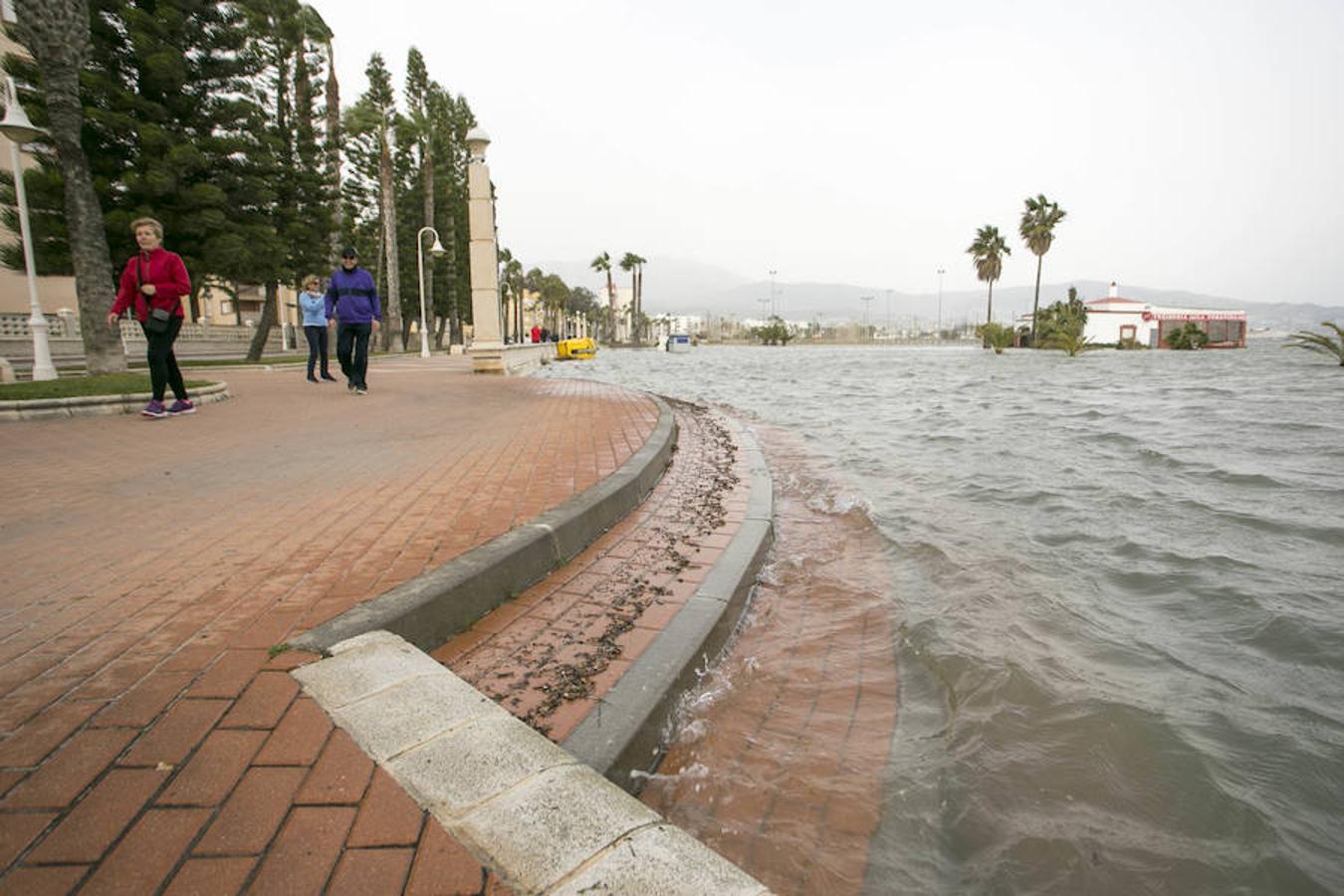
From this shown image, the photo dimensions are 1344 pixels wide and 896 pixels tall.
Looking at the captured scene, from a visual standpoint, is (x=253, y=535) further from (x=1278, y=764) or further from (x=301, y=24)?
(x=301, y=24)

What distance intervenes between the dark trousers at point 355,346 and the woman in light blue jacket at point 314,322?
2060mm

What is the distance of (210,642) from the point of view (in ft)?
7.19

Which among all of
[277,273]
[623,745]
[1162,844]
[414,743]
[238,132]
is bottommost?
[1162,844]

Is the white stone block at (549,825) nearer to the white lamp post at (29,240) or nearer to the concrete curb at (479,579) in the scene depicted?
the concrete curb at (479,579)

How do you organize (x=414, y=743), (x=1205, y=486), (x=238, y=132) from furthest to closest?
(x=238, y=132) < (x=1205, y=486) < (x=414, y=743)

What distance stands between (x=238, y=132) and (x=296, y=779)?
1974 centimetres

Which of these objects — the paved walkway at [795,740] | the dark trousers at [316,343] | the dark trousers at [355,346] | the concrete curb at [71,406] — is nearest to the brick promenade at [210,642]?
the paved walkway at [795,740]

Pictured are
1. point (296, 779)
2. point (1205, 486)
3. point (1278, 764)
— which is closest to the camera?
point (296, 779)

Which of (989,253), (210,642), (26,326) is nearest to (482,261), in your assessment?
(210,642)

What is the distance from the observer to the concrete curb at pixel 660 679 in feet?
6.53

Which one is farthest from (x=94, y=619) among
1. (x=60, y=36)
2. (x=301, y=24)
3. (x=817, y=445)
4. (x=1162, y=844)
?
(x=301, y=24)

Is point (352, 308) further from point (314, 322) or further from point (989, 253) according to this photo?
point (989, 253)

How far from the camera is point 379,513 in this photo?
12.1 ft

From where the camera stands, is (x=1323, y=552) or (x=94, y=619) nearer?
(x=94, y=619)
